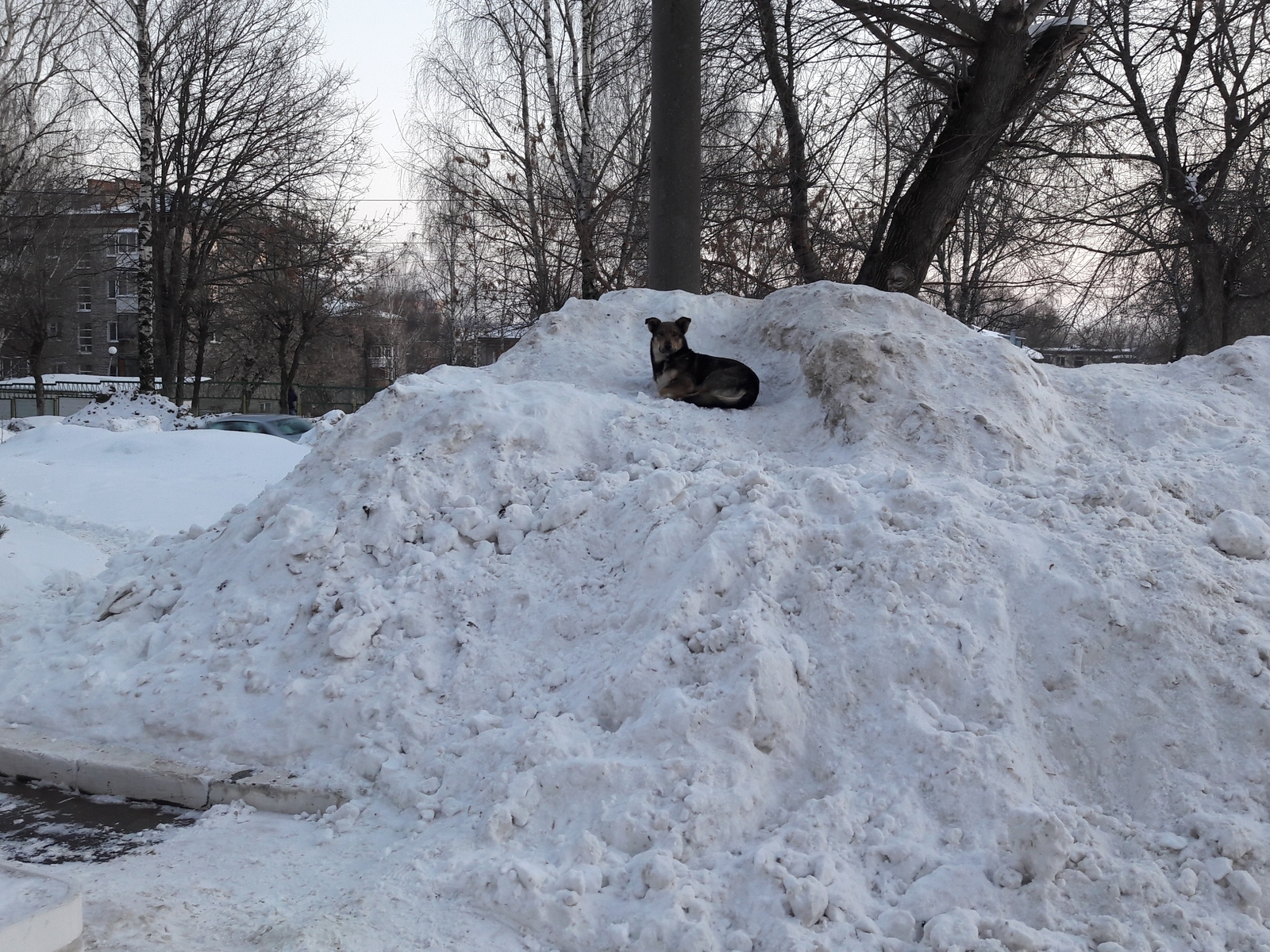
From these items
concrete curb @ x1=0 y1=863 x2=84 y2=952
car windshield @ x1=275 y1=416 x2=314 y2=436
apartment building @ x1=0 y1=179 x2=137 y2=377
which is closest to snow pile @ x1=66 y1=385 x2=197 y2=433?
car windshield @ x1=275 y1=416 x2=314 y2=436

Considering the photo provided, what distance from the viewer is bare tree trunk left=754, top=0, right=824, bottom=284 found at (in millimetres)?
9164

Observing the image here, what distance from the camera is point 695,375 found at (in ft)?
19.6

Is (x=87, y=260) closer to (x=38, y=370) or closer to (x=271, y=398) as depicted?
(x=38, y=370)

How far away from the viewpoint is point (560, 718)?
369cm

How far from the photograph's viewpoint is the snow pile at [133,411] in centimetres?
1967

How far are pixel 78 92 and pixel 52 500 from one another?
19.3m

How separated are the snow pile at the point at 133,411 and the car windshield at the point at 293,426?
187 centimetres

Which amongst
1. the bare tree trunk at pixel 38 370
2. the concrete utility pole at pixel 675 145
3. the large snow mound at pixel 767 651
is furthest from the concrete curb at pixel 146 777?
the bare tree trunk at pixel 38 370

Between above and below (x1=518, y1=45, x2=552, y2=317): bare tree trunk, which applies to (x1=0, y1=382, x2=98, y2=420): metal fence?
→ below

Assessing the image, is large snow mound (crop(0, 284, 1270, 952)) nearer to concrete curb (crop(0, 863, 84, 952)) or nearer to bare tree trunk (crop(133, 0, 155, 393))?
concrete curb (crop(0, 863, 84, 952))

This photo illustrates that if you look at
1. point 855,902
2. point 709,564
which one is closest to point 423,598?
point 709,564

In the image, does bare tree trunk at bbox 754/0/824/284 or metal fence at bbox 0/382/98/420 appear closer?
bare tree trunk at bbox 754/0/824/284

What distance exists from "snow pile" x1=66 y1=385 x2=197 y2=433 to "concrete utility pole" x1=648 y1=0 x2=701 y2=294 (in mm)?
14748

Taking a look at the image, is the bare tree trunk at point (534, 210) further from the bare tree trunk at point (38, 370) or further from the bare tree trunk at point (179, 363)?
the bare tree trunk at point (38, 370)
